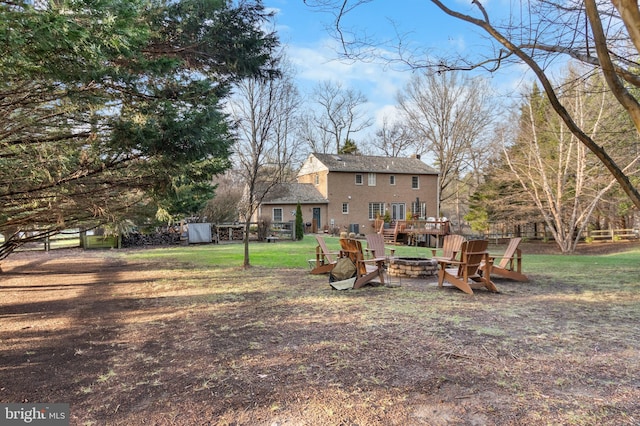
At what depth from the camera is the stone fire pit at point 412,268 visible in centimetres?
898

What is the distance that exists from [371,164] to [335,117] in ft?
36.6

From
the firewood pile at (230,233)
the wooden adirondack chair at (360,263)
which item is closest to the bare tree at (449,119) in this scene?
the firewood pile at (230,233)

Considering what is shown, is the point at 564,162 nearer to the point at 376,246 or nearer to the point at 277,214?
the point at 376,246

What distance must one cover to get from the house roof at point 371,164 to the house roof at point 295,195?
103 inches

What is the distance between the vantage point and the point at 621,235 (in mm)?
25172

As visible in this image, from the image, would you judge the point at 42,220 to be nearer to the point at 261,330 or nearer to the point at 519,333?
the point at 261,330

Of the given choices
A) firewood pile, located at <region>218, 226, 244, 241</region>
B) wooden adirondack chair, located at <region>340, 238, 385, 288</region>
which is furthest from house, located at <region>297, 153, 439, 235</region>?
wooden adirondack chair, located at <region>340, 238, 385, 288</region>

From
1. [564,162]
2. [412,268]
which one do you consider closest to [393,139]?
[564,162]

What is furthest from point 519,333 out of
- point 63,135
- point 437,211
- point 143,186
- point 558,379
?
point 437,211

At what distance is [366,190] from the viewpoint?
33625 mm

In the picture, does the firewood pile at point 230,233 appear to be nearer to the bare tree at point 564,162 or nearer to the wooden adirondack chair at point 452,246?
the bare tree at point 564,162

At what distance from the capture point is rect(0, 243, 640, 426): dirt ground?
2.75 m

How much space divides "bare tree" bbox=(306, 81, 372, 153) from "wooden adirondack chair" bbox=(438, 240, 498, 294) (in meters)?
35.6

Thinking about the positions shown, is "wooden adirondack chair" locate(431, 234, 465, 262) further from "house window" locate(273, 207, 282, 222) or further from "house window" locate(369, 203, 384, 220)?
"house window" locate(369, 203, 384, 220)
